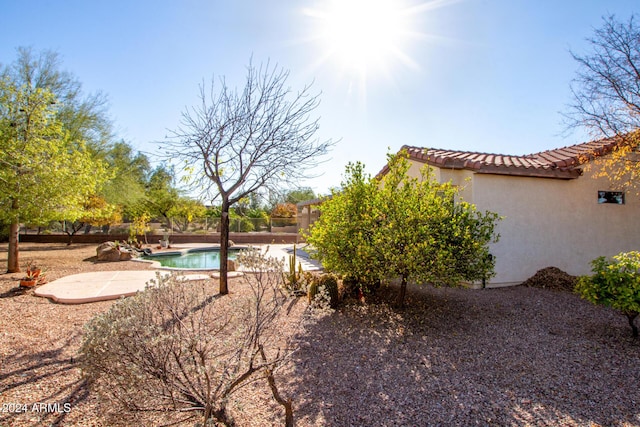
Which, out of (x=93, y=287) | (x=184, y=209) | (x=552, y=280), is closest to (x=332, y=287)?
(x=93, y=287)

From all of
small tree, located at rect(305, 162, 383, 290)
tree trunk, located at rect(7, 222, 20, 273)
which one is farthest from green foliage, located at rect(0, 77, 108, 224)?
small tree, located at rect(305, 162, 383, 290)

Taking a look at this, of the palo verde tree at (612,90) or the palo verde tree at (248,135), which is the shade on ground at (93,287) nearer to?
the palo verde tree at (248,135)

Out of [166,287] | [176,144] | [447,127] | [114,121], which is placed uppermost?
[114,121]

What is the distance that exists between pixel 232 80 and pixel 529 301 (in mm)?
9189

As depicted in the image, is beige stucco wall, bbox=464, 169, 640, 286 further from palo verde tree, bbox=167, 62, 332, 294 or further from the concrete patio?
the concrete patio

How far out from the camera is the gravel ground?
3375 millimetres

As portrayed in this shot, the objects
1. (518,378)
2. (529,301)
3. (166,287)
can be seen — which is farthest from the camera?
(529,301)

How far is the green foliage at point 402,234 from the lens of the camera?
579 cm

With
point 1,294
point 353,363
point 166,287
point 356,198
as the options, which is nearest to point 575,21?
point 356,198

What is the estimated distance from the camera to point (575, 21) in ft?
29.4

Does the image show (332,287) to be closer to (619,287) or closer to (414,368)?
(414,368)

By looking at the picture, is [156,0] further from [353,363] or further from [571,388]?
[571,388]

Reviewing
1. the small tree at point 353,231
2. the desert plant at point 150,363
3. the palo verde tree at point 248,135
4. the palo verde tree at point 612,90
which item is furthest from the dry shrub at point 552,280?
the desert plant at point 150,363

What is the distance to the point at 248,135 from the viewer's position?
27.2ft
